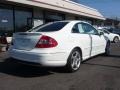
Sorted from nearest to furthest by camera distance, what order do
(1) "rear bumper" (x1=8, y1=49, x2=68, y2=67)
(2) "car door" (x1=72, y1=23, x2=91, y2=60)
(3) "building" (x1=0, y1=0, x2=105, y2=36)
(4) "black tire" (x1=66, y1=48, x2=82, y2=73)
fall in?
(1) "rear bumper" (x1=8, y1=49, x2=68, y2=67) < (4) "black tire" (x1=66, y1=48, x2=82, y2=73) < (2) "car door" (x1=72, y1=23, x2=91, y2=60) < (3) "building" (x1=0, y1=0, x2=105, y2=36)

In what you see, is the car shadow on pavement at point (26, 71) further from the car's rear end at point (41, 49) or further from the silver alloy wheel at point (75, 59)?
the car's rear end at point (41, 49)

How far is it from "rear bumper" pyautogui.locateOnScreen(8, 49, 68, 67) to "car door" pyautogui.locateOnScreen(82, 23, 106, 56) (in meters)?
1.92

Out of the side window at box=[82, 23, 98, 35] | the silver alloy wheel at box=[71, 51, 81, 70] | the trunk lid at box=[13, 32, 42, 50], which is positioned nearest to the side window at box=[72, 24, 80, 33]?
the side window at box=[82, 23, 98, 35]

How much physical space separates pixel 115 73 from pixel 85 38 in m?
1.53

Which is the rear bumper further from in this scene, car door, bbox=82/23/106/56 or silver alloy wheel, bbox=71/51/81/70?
car door, bbox=82/23/106/56

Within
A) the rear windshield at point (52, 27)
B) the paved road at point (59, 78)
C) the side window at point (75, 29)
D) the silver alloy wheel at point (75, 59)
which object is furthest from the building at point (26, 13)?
the silver alloy wheel at point (75, 59)

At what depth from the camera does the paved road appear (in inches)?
221

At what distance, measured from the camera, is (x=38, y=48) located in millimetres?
6250

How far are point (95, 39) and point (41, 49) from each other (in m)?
2.92

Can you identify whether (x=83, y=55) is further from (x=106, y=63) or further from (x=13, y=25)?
(x=13, y=25)

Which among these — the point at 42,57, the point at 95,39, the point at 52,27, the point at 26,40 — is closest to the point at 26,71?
the point at 26,40

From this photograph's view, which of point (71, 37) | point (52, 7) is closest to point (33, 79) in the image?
point (71, 37)

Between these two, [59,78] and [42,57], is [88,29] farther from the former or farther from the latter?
[42,57]

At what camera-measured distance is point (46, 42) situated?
6238 mm
